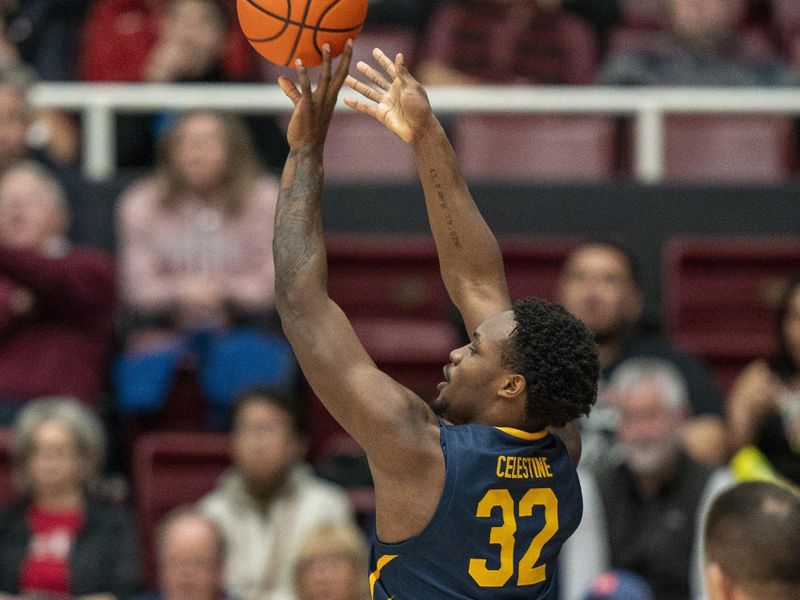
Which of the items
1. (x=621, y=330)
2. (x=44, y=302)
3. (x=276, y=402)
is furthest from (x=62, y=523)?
(x=621, y=330)

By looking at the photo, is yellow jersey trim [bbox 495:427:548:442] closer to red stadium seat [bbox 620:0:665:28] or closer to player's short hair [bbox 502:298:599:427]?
player's short hair [bbox 502:298:599:427]

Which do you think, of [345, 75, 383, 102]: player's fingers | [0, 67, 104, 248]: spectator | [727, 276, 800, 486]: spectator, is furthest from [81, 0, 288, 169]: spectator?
[345, 75, 383, 102]: player's fingers

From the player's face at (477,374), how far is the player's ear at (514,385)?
0.01 m

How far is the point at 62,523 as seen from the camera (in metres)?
7.03

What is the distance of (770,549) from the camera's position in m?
4.13

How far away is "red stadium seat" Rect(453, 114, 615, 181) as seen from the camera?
8.78 meters

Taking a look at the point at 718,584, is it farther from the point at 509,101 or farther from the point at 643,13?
the point at 643,13

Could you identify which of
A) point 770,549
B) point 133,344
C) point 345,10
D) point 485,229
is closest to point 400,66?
point 345,10

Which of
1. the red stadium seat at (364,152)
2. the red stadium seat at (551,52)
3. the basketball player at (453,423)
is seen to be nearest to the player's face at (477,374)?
the basketball player at (453,423)

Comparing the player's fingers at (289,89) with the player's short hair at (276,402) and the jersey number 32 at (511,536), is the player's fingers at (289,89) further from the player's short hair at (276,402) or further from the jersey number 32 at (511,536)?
the player's short hair at (276,402)

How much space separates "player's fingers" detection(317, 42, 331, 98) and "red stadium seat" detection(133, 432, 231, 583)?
3361mm

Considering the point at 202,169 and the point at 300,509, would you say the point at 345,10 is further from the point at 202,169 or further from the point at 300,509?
the point at 202,169

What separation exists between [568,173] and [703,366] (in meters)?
1.49

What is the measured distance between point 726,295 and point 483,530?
467 cm
